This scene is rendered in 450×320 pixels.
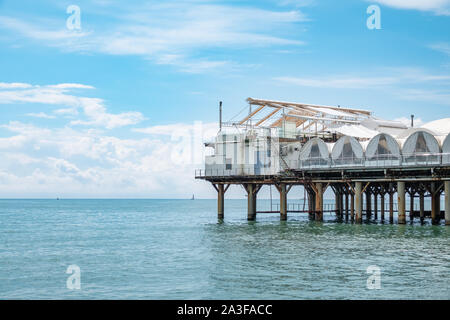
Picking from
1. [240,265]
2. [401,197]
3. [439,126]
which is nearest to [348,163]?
[401,197]

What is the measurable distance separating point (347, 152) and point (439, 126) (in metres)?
10.8

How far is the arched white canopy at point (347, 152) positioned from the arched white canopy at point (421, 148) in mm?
4997

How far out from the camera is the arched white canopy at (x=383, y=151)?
5684cm

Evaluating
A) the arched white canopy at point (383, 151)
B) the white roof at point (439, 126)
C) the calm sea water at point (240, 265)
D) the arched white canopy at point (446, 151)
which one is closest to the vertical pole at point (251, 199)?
the calm sea water at point (240, 265)

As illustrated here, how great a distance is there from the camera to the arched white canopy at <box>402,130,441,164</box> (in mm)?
54250

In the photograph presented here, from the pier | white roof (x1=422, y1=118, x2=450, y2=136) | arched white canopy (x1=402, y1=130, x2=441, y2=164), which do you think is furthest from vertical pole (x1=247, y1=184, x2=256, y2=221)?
white roof (x1=422, y1=118, x2=450, y2=136)

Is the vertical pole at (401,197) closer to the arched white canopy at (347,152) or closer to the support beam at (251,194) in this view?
the arched white canopy at (347,152)

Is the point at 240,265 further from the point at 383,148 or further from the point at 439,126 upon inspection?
the point at 439,126

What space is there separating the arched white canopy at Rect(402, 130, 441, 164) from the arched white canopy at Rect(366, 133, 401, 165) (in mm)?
904

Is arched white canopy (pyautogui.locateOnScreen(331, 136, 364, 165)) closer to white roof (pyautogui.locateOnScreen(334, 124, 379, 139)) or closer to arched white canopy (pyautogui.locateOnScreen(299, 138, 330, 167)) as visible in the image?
arched white canopy (pyautogui.locateOnScreen(299, 138, 330, 167))
